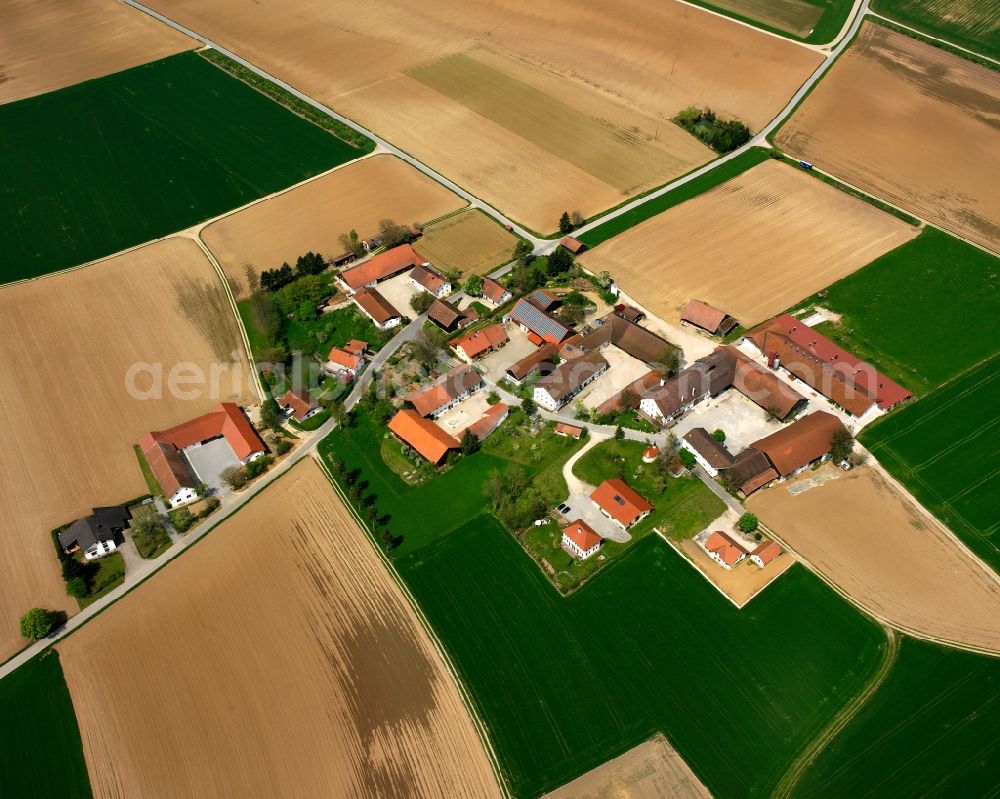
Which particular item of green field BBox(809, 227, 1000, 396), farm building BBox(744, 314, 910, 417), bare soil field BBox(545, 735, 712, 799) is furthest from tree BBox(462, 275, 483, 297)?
bare soil field BBox(545, 735, 712, 799)

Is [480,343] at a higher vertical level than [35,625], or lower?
higher

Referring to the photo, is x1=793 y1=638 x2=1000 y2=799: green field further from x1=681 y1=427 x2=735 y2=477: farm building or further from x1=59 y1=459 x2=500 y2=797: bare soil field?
x1=59 y1=459 x2=500 y2=797: bare soil field

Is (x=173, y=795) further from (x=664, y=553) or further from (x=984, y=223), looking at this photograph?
(x=984, y=223)

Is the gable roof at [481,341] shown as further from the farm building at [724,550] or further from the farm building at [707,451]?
the farm building at [724,550]

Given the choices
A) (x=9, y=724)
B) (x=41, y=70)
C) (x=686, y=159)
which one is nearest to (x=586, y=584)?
(x=9, y=724)

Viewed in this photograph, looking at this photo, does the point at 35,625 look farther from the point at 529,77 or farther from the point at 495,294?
the point at 529,77

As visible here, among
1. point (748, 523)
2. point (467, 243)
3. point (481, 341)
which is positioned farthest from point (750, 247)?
point (748, 523)
